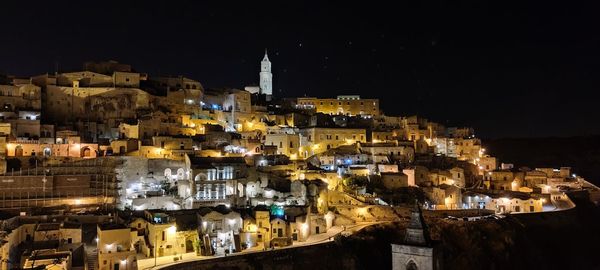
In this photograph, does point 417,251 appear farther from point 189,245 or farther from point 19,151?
point 19,151

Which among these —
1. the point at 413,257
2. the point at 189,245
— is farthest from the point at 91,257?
the point at 413,257

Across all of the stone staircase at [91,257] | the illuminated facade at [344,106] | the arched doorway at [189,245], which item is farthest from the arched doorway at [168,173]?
the illuminated facade at [344,106]

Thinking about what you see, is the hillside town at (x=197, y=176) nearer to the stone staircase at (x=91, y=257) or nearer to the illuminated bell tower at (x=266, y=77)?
the stone staircase at (x=91, y=257)

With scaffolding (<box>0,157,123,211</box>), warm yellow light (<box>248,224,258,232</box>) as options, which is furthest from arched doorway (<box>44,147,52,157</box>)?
warm yellow light (<box>248,224,258,232</box>)

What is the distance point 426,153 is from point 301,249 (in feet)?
96.5

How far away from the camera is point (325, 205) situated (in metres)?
40.3

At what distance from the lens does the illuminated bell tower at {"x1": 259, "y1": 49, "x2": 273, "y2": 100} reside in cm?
7931

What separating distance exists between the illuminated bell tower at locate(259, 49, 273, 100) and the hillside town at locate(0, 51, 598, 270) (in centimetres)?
1836

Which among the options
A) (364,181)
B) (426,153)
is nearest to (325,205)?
(364,181)

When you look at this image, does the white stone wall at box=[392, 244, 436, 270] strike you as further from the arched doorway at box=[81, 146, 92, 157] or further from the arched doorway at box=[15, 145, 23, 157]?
the arched doorway at box=[15, 145, 23, 157]

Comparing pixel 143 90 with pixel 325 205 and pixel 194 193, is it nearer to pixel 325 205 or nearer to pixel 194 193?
pixel 194 193

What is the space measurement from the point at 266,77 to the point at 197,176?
1744 inches

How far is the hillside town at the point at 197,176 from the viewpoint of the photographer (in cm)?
2970

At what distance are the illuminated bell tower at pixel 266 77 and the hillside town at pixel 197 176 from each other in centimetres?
1836
